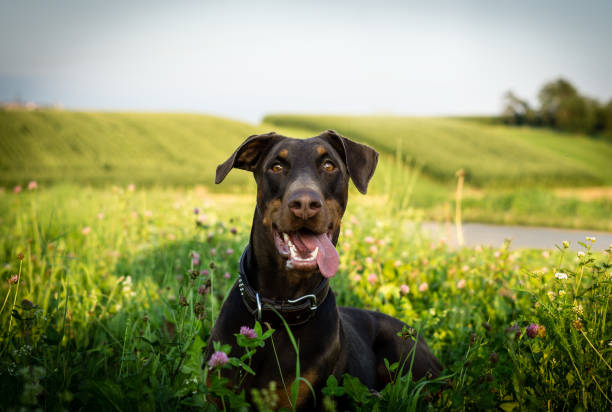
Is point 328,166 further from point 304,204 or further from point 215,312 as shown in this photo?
point 215,312

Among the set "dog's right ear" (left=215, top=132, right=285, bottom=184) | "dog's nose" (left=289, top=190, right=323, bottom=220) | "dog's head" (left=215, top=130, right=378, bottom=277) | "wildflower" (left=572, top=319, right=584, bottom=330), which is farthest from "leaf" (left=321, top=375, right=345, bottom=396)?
"dog's right ear" (left=215, top=132, right=285, bottom=184)

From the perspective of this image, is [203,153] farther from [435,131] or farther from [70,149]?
[435,131]

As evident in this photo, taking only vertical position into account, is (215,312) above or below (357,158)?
below

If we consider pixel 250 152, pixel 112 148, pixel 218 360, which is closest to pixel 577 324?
pixel 218 360

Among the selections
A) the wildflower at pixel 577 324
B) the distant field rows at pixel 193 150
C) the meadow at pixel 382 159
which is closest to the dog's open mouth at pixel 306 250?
the wildflower at pixel 577 324

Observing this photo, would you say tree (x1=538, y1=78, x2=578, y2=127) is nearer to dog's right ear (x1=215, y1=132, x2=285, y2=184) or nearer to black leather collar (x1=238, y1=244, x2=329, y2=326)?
dog's right ear (x1=215, y1=132, x2=285, y2=184)

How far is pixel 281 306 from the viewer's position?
221 cm

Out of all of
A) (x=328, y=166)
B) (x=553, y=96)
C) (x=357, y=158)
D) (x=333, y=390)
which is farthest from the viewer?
(x=553, y=96)

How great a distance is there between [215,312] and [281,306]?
1538mm

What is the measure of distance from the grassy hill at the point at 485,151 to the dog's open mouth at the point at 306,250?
1941cm

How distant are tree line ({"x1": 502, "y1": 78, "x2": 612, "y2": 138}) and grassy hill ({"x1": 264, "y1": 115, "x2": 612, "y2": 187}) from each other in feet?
10.1

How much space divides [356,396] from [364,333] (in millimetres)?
1045

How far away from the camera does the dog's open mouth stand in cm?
225

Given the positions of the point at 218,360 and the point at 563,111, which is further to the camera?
the point at 563,111
